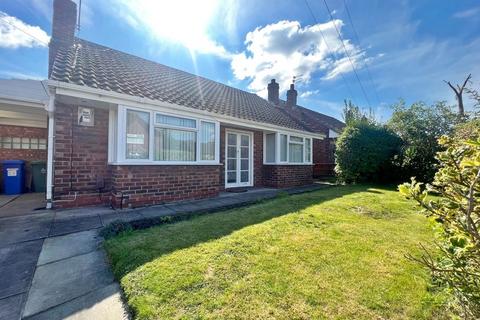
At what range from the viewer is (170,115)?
6.38 metres

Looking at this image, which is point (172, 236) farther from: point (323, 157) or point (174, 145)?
point (323, 157)

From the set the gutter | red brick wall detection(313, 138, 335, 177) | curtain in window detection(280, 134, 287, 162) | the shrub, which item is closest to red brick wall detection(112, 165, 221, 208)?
the gutter

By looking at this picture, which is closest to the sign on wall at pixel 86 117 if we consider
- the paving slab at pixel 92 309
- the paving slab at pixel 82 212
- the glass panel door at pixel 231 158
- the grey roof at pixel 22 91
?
the grey roof at pixel 22 91

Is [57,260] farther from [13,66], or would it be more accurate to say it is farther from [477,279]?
[13,66]

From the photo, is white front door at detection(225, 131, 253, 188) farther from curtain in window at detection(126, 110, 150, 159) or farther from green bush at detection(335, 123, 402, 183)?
green bush at detection(335, 123, 402, 183)

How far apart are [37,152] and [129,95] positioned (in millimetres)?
7390

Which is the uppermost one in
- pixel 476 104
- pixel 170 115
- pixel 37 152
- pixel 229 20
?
pixel 229 20

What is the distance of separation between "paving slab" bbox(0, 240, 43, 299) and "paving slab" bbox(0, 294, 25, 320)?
10 centimetres

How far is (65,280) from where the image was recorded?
2504 mm

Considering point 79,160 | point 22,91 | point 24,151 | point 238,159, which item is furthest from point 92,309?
A: point 24,151

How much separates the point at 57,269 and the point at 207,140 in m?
5.23

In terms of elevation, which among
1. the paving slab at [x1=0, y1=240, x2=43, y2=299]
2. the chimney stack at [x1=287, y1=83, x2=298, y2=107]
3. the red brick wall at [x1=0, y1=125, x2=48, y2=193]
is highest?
the chimney stack at [x1=287, y1=83, x2=298, y2=107]

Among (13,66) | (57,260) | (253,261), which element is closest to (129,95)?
(57,260)

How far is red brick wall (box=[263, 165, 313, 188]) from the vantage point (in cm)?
992
